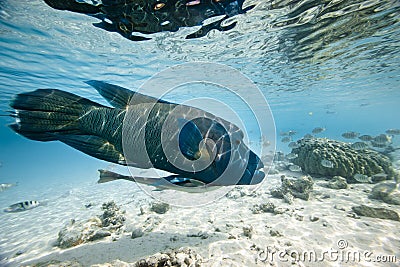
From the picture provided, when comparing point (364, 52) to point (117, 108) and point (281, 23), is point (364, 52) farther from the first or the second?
point (117, 108)

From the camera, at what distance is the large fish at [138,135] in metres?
2.38

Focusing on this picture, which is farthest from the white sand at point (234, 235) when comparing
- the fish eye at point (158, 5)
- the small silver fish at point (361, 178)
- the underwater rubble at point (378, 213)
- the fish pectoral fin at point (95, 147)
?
the fish eye at point (158, 5)

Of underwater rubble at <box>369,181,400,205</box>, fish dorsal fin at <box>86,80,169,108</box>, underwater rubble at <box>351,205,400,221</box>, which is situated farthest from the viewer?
underwater rubble at <box>369,181,400,205</box>

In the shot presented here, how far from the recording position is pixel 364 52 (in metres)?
14.4

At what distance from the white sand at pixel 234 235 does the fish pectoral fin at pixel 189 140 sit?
2.42 meters

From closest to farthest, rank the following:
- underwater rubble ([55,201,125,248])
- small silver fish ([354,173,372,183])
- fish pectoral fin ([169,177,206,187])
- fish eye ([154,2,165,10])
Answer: fish pectoral fin ([169,177,206,187])
underwater rubble ([55,201,125,248])
fish eye ([154,2,165,10])
small silver fish ([354,173,372,183])

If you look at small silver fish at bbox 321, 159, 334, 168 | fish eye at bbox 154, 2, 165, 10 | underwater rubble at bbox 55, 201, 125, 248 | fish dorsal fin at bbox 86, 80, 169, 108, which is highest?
fish eye at bbox 154, 2, 165, 10

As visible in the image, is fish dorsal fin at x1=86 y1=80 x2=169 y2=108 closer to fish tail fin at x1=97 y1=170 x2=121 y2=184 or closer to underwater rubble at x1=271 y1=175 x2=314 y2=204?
fish tail fin at x1=97 y1=170 x2=121 y2=184

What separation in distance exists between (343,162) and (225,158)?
9.34m

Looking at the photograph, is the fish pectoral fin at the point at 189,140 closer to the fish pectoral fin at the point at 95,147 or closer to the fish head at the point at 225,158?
the fish head at the point at 225,158

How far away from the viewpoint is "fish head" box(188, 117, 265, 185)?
8.57 feet

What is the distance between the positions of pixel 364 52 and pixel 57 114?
744 inches

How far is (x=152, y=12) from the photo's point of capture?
806 cm

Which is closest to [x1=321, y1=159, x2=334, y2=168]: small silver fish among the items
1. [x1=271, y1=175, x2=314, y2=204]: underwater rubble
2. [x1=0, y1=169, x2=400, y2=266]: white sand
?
[x1=0, y1=169, x2=400, y2=266]: white sand
